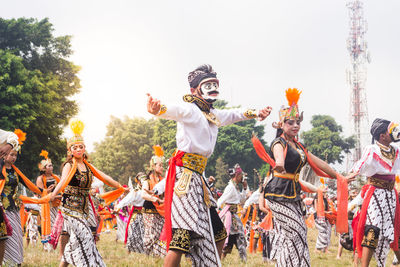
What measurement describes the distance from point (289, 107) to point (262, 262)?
5.43m

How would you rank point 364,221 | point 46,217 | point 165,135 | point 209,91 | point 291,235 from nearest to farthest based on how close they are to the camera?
point 209,91 → point 291,235 → point 364,221 → point 46,217 → point 165,135

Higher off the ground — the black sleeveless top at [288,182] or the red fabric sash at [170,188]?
the black sleeveless top at [288,182]

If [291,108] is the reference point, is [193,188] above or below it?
below

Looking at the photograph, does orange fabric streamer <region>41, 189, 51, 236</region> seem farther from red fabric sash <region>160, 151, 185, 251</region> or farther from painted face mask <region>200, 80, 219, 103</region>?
painted face mask <region>200, 80, 219, 103</region>

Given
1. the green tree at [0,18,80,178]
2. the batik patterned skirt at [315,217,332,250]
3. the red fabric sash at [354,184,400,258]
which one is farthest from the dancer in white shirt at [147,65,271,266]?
the green tree at [0,18,80,178]

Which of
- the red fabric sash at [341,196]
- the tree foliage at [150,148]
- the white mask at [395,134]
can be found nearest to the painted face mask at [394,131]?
the white mask at [395,134]

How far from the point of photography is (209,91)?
5.22 meters

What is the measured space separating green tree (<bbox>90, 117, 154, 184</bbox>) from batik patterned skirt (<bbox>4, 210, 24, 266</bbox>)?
44220 mm

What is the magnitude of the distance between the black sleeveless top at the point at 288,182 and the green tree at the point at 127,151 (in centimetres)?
4706

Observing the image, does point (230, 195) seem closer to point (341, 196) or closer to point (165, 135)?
point (341, 196)

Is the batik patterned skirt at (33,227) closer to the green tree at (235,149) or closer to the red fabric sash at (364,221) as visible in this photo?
the red fabric sash at (364,221)

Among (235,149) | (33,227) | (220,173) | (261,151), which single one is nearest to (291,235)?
(261,151)

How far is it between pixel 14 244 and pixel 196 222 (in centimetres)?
483

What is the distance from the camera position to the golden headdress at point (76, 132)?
7445 millimetres
